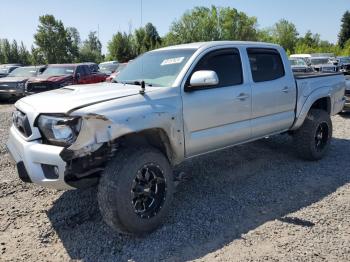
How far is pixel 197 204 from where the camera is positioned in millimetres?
4453

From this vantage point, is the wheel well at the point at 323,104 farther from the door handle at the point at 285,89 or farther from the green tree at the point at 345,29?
the green tree at the point at 345,29

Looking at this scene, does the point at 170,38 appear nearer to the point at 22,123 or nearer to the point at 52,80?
the point at 52,80

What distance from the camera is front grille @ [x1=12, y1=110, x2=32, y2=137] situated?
375 cm

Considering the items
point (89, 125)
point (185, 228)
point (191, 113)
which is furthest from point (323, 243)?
point (89, 125)

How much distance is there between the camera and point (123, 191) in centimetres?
347

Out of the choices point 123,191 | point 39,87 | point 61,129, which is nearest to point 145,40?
point 39,87

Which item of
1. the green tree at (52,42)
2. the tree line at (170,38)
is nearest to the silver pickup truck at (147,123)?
the tree line at (170,38)

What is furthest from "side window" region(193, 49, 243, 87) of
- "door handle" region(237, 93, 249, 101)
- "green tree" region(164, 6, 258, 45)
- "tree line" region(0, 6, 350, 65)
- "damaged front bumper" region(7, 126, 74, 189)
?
"green tree" region(164, 6, 258, 45)

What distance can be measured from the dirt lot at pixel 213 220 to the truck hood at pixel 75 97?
1249 millimetres

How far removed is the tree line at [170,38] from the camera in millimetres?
54906

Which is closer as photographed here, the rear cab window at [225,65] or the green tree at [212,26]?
the rear cab window at [225,65]

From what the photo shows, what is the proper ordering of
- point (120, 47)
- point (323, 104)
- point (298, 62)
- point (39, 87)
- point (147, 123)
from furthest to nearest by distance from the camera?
point (120, 47), point (298, 62), point (39, 87), point (323, 104), point (147, 123)

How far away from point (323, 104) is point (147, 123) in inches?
154

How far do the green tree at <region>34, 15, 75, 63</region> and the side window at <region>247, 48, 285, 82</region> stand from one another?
5255 centimetres
